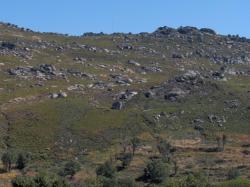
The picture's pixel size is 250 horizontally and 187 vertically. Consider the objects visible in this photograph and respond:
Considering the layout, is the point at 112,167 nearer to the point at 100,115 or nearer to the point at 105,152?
the point at 105,152

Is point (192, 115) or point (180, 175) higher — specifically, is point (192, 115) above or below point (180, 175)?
above

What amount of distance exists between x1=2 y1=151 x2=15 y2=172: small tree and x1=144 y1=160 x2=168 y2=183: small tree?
29260 millimetres

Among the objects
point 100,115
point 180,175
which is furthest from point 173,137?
point 180,175

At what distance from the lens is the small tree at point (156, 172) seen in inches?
4500

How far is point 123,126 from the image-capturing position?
162500 mm

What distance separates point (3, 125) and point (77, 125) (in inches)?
810

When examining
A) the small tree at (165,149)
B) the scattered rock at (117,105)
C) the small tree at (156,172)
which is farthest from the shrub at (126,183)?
the scattered rock at (117,105)

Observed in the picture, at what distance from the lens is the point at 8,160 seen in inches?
4882

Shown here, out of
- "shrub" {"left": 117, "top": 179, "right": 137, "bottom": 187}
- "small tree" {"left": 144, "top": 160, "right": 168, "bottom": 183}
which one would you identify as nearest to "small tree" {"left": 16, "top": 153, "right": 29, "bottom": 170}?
"small tree" {"left": 144, "top": 160, "right": 168, "bottom": 183}

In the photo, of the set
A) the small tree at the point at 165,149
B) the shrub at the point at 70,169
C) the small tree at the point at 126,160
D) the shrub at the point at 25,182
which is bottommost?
the shrub at the point at 70,169

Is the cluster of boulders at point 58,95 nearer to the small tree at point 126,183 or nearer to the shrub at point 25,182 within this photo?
the small tree at point 126,183

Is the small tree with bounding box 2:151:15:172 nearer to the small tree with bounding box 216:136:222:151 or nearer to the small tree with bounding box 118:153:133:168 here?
the small tree with bounding box 118:153:133:168

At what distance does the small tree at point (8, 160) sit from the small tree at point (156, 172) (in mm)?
29260

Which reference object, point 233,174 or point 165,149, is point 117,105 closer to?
point 165,149
